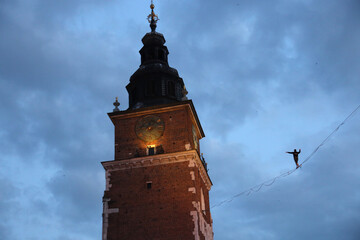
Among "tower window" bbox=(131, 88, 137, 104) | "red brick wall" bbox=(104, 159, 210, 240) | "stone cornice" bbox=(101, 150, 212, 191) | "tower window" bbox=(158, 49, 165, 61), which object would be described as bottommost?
"red brick wall" bbox=(104, 159, 210, 240)

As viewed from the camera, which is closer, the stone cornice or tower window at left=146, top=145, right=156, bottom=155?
the stone cornice

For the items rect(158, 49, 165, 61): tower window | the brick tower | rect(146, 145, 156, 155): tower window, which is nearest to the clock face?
the brick tower

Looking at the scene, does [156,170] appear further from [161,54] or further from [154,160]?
[161,54]

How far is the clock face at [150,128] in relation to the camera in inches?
1459

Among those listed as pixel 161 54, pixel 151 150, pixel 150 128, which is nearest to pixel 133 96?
pixel 150 128

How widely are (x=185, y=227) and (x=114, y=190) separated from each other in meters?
6.23

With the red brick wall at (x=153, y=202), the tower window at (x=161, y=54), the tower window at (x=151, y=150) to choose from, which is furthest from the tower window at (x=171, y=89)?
the red brick wall at (x=153, y=202)

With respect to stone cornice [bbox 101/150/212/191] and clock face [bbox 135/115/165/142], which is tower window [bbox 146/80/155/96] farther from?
stone cornice [bbox 101/150/212/191]

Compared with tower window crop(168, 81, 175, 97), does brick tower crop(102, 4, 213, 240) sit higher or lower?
lower

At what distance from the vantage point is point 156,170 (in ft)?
116

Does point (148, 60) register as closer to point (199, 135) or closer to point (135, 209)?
point (199, 135)

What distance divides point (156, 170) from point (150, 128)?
3.77 meters

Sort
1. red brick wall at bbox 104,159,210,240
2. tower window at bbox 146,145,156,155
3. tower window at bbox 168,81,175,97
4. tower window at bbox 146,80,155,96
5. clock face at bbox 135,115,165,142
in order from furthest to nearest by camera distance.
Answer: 1. tower window at bbox 168,81,175,97
2. tower window at bbox 146,80,155,96
3. clock face at bbox 135,115,165,142
4. tower window at bbox 146,145,156,155
5. red brick wall at bbox 104,159,210,240

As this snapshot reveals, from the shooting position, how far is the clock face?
3706cm
